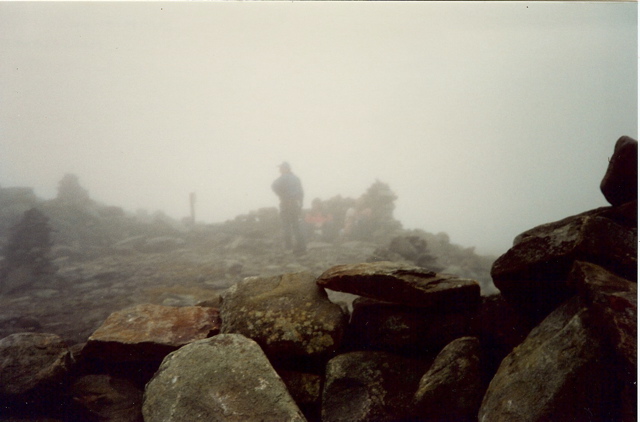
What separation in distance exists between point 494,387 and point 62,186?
11.7 m

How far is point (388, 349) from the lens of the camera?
3994 mm

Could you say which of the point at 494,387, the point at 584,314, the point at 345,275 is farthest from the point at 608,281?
the point at 345,275

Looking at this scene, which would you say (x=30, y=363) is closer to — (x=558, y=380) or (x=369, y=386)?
(x=369, y=386)

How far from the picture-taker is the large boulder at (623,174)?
353 centimetres

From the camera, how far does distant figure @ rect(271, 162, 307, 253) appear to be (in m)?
7.21

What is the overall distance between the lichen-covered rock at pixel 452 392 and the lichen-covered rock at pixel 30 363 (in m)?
4.37

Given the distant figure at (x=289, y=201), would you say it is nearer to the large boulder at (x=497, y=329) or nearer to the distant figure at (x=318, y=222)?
the distant figure at (x=318, y=222)

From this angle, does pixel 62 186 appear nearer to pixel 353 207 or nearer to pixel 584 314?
pixel 353 207

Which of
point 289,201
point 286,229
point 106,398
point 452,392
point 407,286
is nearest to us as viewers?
point 452,392

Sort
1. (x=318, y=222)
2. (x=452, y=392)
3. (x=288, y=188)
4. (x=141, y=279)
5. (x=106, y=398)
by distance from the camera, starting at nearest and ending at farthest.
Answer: (x=452, y=392) < (x=106, y=398) < (x=288, y=188) < (x=318, y=222) < (x=141, y=279)

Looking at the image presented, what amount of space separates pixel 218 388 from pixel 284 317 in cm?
117

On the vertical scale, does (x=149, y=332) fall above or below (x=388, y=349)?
above

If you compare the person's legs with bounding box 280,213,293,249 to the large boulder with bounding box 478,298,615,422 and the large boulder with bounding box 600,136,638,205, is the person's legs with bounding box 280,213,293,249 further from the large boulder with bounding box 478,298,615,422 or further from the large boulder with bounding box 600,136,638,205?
the large boulder with bounding box 600,136,638,205

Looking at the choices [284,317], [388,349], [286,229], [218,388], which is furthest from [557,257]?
[286,229]
